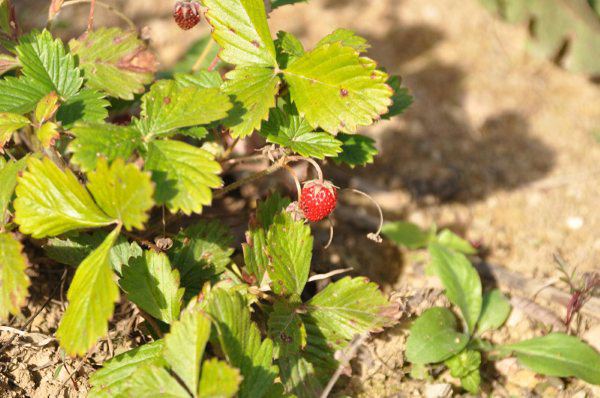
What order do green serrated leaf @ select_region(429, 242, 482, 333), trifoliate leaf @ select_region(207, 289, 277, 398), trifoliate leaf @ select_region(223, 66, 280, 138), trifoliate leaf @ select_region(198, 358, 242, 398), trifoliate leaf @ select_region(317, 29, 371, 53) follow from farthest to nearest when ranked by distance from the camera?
green serrated leaf @ select_region(429, 242, 482, 333) < trifoliate leaf @ select_region(317, 29, 371, 53) < trifoliate leaf @ select_region(223, 66, 280, 138) < trifoliate leaf @ select_region(207, 289, 277, 398) < trifoliate leaf @ select_region(198, 358, 242, 398)

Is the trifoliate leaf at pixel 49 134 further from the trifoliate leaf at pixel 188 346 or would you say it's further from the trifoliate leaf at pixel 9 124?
the trifoliate leaf at pixel 188 346

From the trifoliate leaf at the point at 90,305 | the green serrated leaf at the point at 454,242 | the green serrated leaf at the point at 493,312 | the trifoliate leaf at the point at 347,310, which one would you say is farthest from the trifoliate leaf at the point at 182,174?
the green serrated leaf at the point at 454,242

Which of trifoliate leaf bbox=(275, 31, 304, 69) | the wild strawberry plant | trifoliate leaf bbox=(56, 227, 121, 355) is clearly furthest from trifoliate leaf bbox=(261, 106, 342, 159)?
trifoliate leaf bbox=(56, 227, 121, 355)

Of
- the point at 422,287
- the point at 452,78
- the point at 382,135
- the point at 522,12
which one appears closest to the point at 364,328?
the point at 422,287

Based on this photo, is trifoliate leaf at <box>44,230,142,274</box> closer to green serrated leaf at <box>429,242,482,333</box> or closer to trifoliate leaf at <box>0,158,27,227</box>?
trifoliate leaf at <box>0,158,27,227</box>

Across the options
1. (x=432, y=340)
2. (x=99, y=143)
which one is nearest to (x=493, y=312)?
(x=432, y=340)

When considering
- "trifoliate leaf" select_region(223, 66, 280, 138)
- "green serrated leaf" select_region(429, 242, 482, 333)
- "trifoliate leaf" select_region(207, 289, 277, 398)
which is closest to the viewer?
"trifoliate leaf" select_region(207, 289, 277, 398)

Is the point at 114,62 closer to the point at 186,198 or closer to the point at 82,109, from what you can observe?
the point at 82,109

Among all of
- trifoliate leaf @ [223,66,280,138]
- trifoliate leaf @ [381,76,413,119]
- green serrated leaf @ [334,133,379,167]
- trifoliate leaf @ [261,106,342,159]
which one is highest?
trifoliate leaf @ [223,66,280,138]
